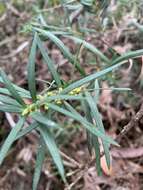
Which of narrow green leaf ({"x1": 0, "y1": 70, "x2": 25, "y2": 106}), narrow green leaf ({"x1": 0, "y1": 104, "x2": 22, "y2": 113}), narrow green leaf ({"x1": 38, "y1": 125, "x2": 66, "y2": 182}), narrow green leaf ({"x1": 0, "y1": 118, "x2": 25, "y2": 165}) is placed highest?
narrow green leaf ({"x1": 0, "y1": 70, "x2": 25, "y2": 106})

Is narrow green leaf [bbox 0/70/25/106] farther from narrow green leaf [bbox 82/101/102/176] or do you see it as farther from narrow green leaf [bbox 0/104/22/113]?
narrow green leaf [bbox 82/101/102/176]

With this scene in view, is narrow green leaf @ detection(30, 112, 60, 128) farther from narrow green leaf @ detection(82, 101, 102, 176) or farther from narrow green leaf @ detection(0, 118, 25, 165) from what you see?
narrow green leaf @ detection(82, 101, 102, 176)

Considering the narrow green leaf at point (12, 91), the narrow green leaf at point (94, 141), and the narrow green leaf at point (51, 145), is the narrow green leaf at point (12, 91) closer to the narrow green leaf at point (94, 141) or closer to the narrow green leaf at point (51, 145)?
the narrow green leaf at point (51, 145)

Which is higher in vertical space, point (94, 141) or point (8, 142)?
point (8, 142)

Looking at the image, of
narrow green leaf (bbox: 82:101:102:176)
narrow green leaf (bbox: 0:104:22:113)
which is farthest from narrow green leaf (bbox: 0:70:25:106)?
narrow green leaf (bbox: 82:101:102:176)

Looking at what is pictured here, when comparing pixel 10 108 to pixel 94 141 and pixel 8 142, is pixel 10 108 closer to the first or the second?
pixel 8 142

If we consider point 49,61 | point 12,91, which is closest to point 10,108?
point 12,91

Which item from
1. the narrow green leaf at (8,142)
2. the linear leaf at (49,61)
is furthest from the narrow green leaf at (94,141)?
the narrow green leaf at (8,142)

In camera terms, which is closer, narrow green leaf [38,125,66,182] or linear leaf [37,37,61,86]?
narrow green leaf [38,125,66,182]

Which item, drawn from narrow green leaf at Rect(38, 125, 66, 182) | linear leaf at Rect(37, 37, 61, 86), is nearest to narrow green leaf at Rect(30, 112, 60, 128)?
narrow green leaf at Rect(38, 125, 66, 182)

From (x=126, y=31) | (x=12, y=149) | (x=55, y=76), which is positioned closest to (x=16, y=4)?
(x=126, y=31)

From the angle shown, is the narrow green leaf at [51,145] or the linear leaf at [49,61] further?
the linear leaf at [49,61]

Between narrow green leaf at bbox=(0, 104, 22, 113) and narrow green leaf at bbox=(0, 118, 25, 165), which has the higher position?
narrow green leaf at bbox=(0, 104, 22, 113)
